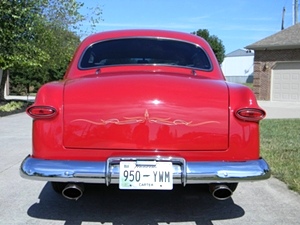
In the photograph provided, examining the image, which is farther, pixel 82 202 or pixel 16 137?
pixel 16 137

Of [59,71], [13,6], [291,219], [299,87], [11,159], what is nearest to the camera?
[291,219]

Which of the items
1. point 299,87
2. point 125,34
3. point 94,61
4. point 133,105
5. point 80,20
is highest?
point 80,20

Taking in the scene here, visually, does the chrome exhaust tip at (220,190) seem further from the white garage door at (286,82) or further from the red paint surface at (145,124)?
the white garage door at (286,82)

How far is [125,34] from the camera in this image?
15.5ft

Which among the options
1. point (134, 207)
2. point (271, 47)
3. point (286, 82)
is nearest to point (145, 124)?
point (134, 207)

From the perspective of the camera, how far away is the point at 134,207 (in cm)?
428

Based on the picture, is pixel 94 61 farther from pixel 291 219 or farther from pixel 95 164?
pixel 291 219

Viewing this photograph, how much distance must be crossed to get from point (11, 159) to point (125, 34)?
3.26 meters

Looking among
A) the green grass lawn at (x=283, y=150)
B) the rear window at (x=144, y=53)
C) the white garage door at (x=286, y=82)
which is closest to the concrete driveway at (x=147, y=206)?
the green grass lawn at (x=283, y=150)

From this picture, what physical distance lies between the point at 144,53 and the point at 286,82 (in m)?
20.4

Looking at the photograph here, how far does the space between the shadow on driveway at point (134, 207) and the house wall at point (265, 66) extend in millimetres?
20268

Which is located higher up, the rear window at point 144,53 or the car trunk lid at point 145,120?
the rear window at point 144,53

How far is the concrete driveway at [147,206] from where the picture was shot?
3.91 meters

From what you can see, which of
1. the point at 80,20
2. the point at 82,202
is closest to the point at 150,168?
the point at 82,202
